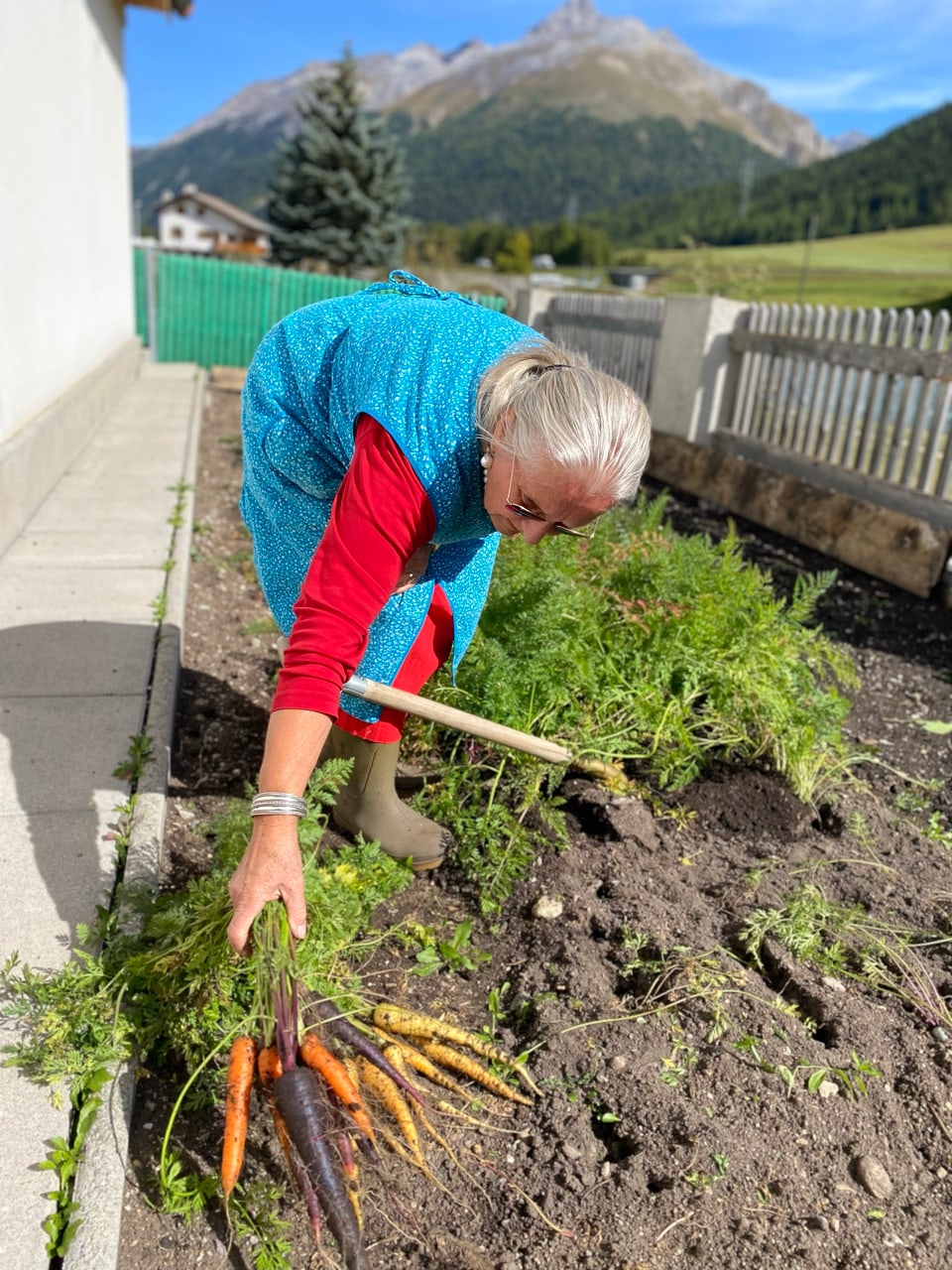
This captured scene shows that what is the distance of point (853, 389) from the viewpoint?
6820 mm

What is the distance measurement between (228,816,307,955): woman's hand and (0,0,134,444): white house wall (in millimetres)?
4214

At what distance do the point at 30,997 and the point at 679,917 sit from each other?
5.19ft

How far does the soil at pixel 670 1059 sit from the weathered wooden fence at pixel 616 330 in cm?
712

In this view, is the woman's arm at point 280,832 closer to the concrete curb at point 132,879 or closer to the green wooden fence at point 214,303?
the concrete curb at point 132,879

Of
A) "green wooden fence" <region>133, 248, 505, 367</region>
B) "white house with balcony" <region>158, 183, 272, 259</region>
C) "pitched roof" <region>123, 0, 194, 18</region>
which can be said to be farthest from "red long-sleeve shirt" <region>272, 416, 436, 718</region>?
"white house with balcony" <region>158, 183, 272, 259</region>

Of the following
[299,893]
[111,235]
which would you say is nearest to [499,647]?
[299,893]

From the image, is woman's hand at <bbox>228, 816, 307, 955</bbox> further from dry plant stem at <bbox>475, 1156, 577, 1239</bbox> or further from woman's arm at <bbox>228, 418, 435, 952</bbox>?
dry plant stem at <bbox>475, 1156, 577, 1239</bbox>

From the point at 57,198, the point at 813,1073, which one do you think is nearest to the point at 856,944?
the point at 813,1073

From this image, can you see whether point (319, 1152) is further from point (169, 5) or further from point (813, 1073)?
point (169, 5)

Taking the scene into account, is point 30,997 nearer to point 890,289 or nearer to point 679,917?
point 679,917

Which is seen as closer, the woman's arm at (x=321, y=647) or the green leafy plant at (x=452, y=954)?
the woman's arm at (x=321, y=647)

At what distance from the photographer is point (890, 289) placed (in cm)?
3966

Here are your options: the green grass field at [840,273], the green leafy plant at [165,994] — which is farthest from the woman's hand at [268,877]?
the green grass field at [840,273]

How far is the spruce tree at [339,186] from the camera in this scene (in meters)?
30.0
